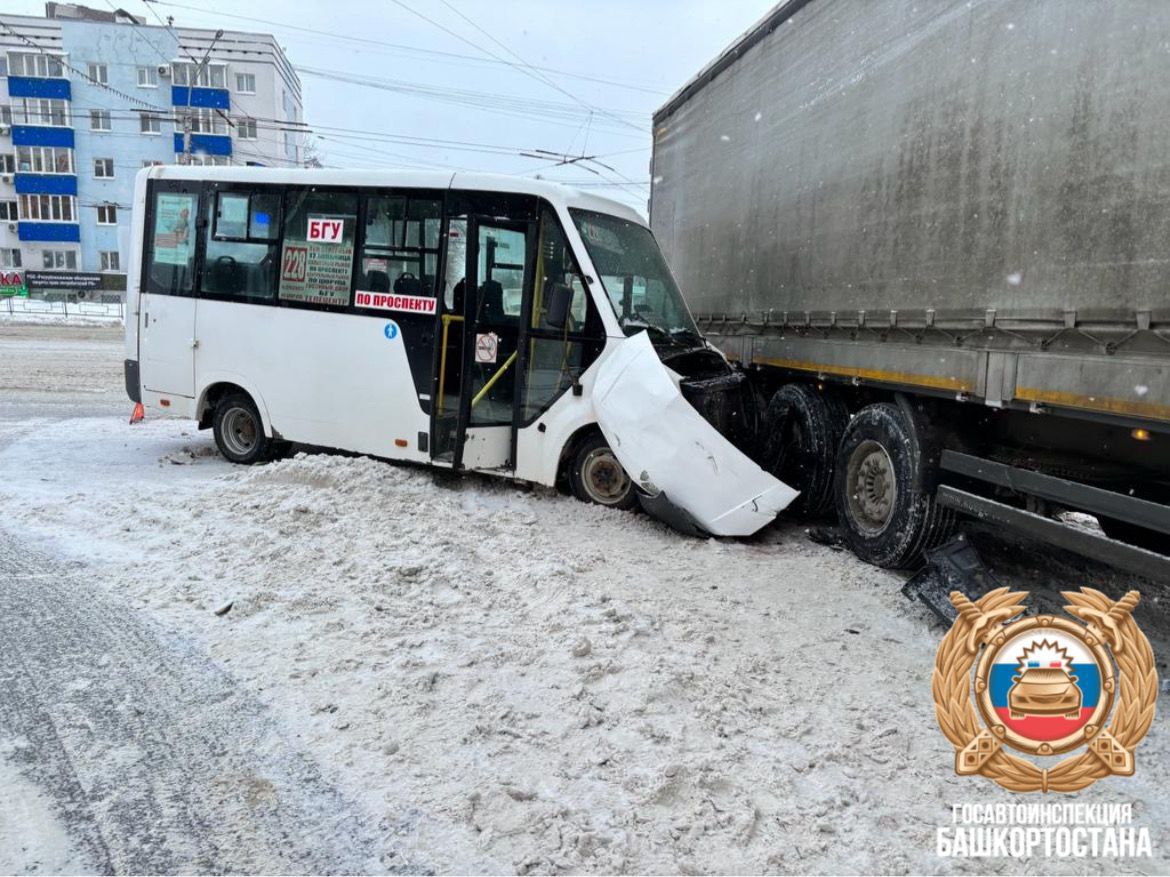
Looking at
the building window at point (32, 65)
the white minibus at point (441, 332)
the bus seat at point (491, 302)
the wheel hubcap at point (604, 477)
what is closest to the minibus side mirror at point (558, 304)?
the white minibus at point (441, 332)

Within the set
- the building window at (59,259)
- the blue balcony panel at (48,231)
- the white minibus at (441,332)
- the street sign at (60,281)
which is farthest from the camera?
the building window at (59,259)

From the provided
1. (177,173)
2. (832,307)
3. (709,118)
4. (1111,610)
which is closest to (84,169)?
(177,173)

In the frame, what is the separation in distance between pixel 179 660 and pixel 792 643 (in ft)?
9.81

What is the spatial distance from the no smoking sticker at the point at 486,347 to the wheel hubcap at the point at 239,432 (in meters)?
2.90

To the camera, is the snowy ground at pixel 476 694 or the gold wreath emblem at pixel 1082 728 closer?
the snowy ground at pixel 476 694

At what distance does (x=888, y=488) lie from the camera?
5.42 m

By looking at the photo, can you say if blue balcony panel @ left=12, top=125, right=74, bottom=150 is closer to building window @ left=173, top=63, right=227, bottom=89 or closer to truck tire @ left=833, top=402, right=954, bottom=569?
building window @ left=173, top=63, right=227, bottom=89

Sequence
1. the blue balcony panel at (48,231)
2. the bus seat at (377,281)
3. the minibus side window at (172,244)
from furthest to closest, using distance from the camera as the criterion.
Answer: the blue balcony panel at (48,231) → the minibus side window at (172,244) → the bus seat at (377,281)

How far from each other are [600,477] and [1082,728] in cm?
Answer: 406

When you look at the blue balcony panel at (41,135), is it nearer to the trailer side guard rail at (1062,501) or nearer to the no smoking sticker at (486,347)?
the no smoking sticker at (486,347)

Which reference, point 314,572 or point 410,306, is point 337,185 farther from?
point 314,572

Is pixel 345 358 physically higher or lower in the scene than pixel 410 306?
lower

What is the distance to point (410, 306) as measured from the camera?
6.99 meters

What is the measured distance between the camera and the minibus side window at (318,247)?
732cm
